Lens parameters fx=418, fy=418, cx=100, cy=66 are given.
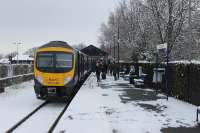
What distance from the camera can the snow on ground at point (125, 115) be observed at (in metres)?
11.4

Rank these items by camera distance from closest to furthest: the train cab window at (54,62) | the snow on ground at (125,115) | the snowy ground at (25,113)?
the snow on ground at (125,115) → the snowy ground at (25,113) → the train cab window at (54,62)

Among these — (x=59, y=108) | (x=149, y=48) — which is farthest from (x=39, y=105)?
(x=149, y=48)

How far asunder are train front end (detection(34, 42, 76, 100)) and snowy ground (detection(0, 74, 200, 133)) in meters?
0.71

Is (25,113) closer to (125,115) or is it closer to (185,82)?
(125,115)

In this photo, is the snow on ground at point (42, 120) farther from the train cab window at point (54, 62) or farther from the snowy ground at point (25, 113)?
the train cab window at point (54, 62)

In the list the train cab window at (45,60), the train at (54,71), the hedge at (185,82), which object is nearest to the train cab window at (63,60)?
the train at (54,71)

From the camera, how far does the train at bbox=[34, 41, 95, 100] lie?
19703mm

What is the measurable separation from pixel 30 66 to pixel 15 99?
58.3 feet

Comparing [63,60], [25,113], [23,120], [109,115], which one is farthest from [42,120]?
[63,60]

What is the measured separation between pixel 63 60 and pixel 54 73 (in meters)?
0.93

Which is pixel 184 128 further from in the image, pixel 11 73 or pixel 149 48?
pixel 149 48

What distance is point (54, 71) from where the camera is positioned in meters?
20.1

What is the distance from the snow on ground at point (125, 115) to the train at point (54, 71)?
1627 mm

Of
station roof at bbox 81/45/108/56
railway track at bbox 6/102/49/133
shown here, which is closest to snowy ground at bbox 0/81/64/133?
railway track at bbox 6/102/49/133
